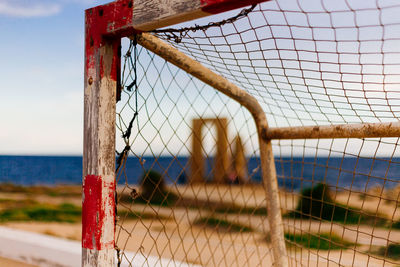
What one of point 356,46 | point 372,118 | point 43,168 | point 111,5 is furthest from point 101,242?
point 43,168

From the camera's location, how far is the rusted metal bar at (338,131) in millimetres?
1393

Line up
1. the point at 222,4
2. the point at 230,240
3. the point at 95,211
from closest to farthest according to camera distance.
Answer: the point at 222,4, the point at 95,211, the point at 230,240

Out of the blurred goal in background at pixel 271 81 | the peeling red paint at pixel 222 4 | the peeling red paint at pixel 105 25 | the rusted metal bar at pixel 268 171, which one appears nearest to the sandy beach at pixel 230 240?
the rusted metal bar at pixel 268 171

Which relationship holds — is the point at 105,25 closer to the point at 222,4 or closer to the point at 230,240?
the point at 222,4

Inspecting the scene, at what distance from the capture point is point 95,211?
3.36ft

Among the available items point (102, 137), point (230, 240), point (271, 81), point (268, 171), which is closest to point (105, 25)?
point (102, 137)

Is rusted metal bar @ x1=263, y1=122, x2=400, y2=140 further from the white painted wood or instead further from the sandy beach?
the white painted wood

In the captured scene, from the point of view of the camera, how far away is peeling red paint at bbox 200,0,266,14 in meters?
0.82

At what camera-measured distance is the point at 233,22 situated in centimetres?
103

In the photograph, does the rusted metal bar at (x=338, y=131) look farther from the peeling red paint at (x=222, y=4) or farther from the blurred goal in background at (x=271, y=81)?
the peeling red paint at (x=222, y=4)

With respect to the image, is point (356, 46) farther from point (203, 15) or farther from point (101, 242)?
point (101, 242)

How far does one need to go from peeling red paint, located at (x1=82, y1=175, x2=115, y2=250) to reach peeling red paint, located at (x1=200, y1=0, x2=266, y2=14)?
558 mm

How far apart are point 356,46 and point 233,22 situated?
0.44 meters

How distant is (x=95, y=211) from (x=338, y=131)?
1046 millimetres
